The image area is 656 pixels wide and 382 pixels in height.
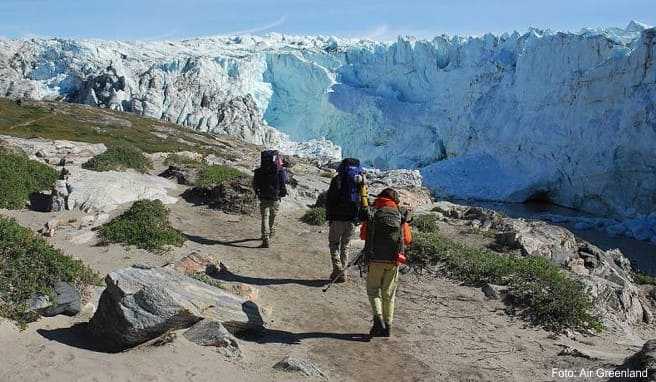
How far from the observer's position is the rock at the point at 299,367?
20.0ft

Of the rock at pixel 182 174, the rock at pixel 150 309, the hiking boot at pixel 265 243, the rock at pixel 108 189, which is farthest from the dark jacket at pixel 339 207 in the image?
the rock at pixel 182 174

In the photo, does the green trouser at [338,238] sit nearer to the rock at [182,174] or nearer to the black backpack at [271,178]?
the black backpack at [271,178]

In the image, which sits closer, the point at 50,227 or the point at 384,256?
the point at 384,256

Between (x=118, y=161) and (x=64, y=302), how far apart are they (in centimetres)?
1159

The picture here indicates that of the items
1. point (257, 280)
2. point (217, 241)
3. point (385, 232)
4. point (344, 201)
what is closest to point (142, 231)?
point (217, 241)

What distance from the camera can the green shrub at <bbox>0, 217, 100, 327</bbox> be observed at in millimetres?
6508

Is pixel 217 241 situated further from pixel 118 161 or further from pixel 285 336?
pixel 118 161

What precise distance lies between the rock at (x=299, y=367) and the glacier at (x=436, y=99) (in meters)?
36.8

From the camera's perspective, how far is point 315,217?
13.7 metres

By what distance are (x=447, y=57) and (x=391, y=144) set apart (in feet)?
41.3

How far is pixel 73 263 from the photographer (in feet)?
25.7

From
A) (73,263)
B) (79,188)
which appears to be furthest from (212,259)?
(79,188)

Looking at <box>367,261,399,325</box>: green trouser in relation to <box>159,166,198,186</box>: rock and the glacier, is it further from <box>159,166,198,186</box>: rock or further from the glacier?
the glacier

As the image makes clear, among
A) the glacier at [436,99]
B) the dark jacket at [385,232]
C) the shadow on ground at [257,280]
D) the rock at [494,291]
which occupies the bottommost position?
the shadow on ground at [257,280]
